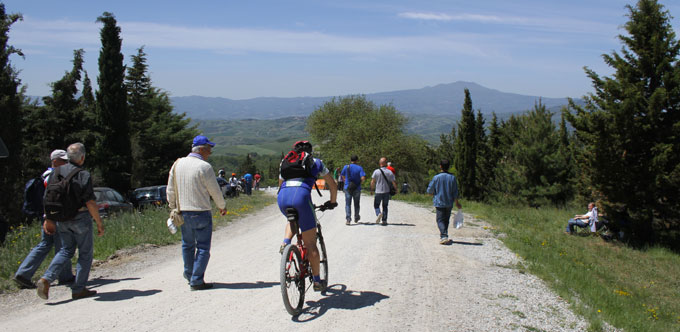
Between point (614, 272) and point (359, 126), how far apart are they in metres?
38.4

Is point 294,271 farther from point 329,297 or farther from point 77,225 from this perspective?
point 77,225

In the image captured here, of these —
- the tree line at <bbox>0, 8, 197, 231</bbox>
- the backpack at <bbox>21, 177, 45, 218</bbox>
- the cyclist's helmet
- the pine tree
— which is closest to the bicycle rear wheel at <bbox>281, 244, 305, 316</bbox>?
the cyclist's helmet

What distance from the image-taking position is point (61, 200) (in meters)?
5.80

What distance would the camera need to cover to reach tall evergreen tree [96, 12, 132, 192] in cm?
3181

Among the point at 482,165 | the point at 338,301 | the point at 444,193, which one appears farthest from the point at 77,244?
the point at 482,165

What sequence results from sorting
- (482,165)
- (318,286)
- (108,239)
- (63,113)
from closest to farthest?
1. (318,286)
2. (108,239)
3. (63,113)
4. (482,165)

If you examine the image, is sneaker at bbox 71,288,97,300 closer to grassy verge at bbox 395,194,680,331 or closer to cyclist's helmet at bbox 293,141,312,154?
cyclist's helmet at bbox 293,141,312,154

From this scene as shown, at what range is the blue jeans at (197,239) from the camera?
6.12 metres

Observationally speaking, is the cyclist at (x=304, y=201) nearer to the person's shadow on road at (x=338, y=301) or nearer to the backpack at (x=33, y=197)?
the person's shadow on road at (x=338, y=301)

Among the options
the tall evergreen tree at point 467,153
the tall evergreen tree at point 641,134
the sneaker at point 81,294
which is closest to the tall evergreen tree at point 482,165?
the tall evergreen tree at point 467,153

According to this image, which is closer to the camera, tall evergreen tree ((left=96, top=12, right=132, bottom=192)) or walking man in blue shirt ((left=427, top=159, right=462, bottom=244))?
walking man in blue shirt ((left=427, top=159, right=462, bottom=244))

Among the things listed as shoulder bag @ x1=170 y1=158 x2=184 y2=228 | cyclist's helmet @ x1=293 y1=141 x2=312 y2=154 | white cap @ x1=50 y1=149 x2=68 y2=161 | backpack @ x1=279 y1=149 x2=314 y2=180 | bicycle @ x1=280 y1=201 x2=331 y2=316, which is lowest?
bicycle @ x1=280 y1=201 x2=331 y2=316

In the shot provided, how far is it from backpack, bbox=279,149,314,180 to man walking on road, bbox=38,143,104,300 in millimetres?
2431

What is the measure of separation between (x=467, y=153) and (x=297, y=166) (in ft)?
125
